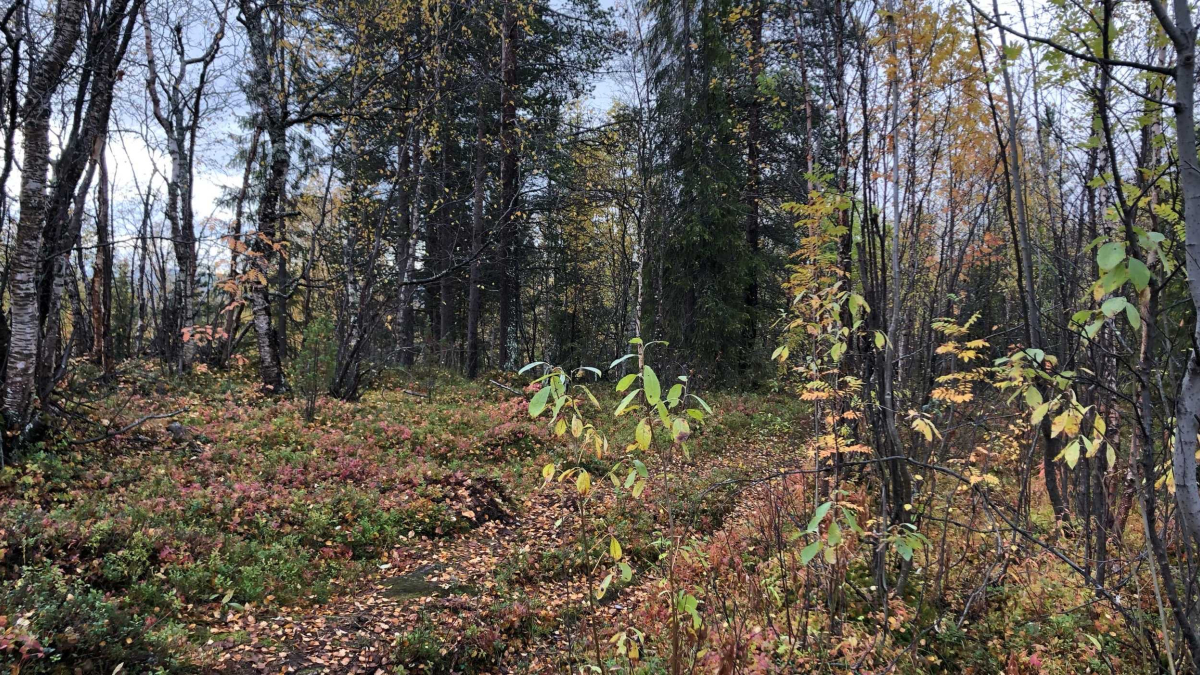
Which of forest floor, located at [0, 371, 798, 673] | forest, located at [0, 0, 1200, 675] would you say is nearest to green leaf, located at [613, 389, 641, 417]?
forest, located at [0, 0, 1200, 675]

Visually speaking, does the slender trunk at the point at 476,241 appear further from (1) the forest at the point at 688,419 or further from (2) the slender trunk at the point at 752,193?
(2) the slender trunk at the point at 752,193

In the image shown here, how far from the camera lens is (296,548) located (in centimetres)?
457

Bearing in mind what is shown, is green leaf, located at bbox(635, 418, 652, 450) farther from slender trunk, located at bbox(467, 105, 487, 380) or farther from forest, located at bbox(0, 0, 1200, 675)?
slender trunk, located at bbox(467, 105, 487, 380)

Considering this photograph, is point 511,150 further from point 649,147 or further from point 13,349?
point 13,349

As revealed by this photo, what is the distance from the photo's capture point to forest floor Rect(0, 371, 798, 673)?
3.23 metres

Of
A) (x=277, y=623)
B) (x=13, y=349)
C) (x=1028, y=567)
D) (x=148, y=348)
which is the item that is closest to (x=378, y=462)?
(x=277, y=623)

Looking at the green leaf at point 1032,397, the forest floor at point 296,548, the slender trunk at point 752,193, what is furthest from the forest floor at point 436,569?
the slender trunk at point 752,193

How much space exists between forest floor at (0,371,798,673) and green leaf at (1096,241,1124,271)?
1.31 meters

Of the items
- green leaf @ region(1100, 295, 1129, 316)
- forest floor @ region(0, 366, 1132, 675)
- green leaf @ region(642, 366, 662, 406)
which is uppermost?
green leaf @ region(1100, 295, 1129, 316)

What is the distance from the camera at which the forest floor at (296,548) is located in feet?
10.6

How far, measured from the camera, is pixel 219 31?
8.98m

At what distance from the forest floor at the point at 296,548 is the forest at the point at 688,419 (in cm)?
3

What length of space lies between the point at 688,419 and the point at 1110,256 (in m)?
2.09

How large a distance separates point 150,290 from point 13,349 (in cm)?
664
